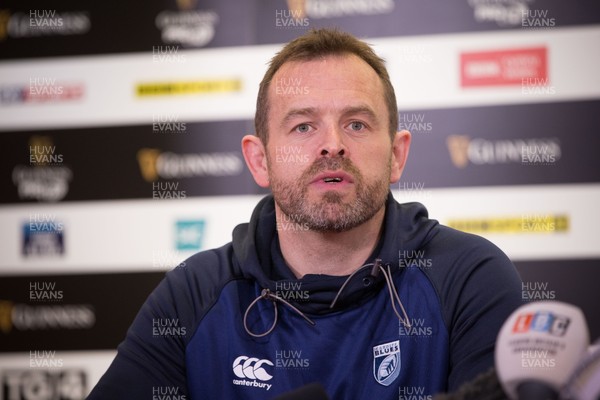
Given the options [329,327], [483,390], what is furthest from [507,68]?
[483,390]

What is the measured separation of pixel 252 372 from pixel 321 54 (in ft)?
2.42

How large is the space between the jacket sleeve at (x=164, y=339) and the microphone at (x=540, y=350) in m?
0.90

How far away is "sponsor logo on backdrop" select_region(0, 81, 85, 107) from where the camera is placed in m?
3.01

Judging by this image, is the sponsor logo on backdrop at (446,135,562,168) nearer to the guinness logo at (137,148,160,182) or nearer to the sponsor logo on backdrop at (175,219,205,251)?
the sponsor logo on backdrop at (175,219,205,251)

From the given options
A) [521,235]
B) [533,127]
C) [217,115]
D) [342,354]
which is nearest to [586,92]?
[533,127]

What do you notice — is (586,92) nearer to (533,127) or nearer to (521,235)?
(533,127)

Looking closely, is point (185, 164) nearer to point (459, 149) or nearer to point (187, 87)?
point (187, 87)

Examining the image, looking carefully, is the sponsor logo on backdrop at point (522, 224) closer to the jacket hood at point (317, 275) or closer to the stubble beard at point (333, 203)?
the jacket hood at point (317, 275)

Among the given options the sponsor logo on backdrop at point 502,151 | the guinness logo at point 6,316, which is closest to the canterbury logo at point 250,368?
the sponsor logo on backdrop at point 502,151

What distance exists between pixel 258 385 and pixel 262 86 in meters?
0.72

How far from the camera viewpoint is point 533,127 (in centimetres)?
Answer: 263

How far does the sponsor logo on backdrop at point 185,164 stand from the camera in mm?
2822

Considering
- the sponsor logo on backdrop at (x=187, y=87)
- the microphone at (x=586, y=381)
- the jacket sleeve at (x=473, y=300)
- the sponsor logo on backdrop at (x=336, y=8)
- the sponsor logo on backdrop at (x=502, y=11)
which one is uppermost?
the sponsor logo on backdrop at (x=336, y=8)

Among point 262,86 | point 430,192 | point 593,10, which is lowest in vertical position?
point 430,192
